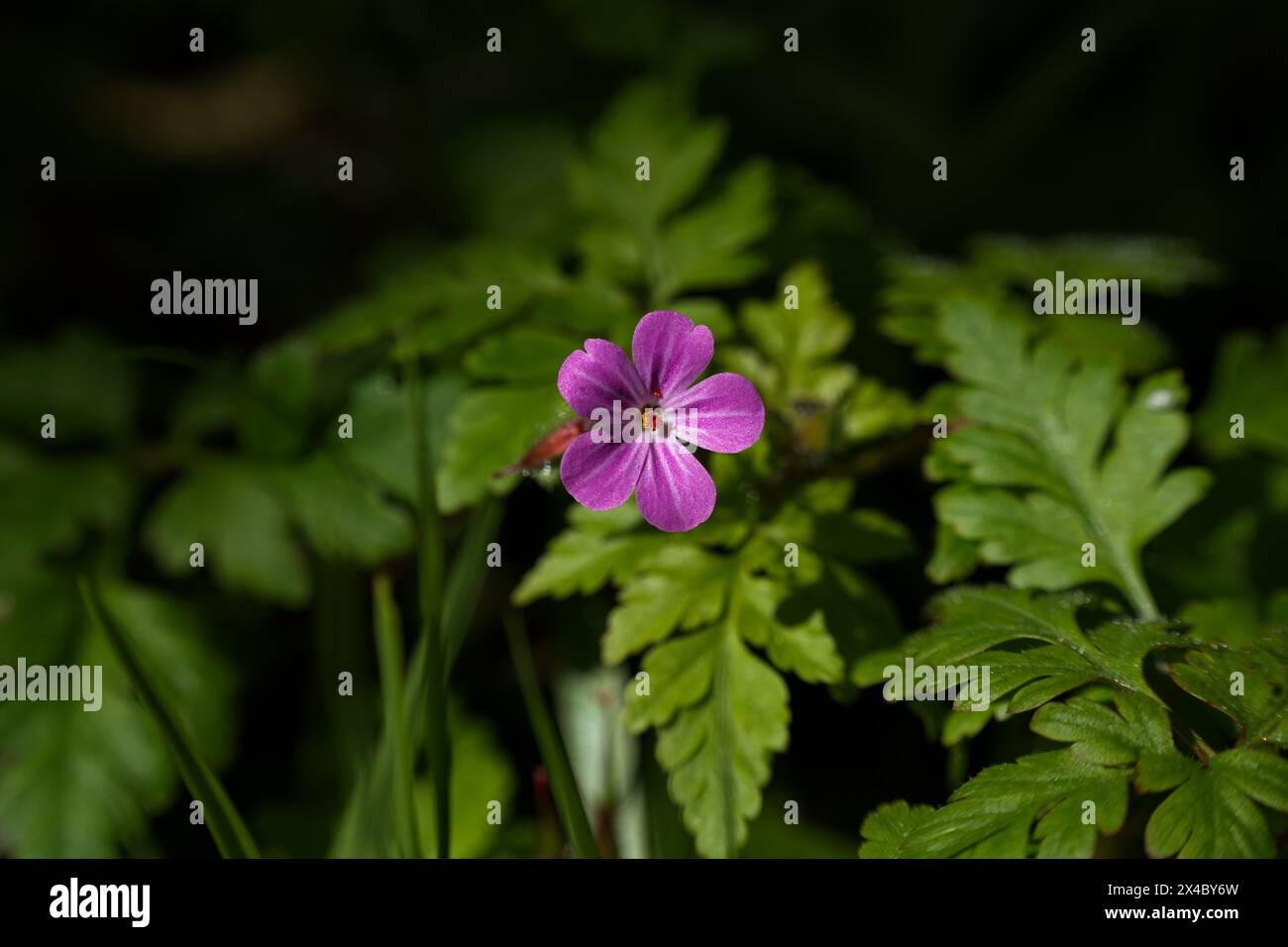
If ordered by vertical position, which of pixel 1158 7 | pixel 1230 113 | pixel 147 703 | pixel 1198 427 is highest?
pixel 1158 7

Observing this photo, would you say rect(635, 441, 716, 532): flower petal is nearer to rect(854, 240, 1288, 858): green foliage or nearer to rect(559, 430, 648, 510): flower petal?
rect(559, 430, 648, 510): flower petal

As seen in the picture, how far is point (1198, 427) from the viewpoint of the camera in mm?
3355

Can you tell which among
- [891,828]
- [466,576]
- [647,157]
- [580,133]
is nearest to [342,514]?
[466,576]

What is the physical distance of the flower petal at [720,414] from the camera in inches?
77.8

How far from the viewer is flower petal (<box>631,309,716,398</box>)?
78.2 inches

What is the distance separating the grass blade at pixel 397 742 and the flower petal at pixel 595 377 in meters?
0.83

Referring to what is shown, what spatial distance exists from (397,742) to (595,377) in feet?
3.19

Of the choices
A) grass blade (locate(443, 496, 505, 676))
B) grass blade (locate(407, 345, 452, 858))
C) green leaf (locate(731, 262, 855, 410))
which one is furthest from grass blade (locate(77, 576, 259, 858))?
green leaf (locate(731, 262, 855, 410))

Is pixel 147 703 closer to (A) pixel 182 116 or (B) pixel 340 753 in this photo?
(B) pixel 340 753

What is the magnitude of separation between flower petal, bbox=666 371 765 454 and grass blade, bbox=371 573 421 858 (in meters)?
0.91

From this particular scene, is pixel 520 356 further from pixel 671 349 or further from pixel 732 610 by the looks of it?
pixel 732 610
